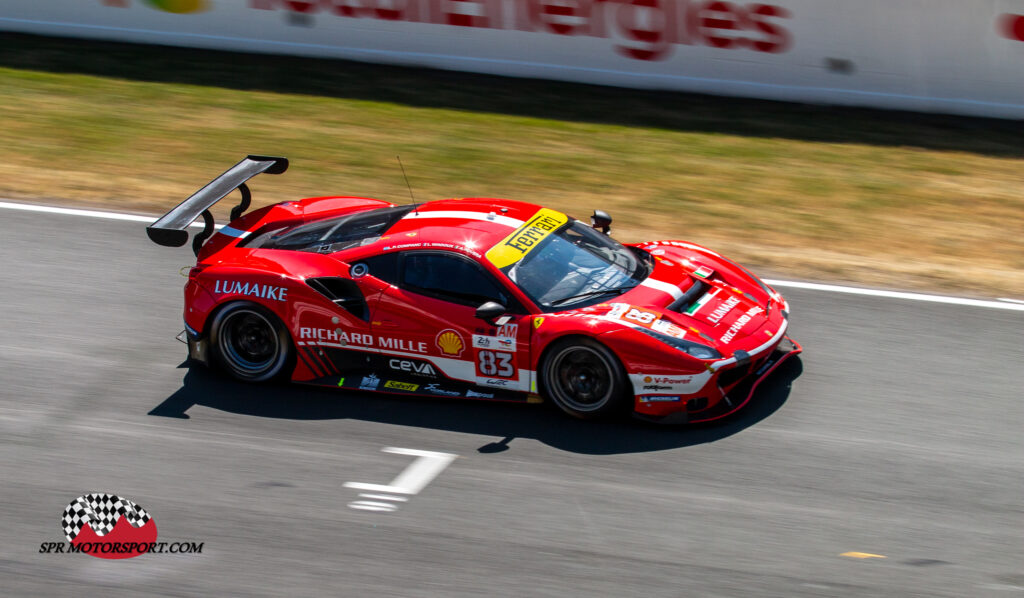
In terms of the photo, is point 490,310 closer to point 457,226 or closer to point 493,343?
point 493,343

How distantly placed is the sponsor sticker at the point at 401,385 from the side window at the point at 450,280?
0.63m

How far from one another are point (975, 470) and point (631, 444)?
203cm

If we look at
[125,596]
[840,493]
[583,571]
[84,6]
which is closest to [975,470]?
[840,493]

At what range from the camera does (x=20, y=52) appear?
15.8 meters

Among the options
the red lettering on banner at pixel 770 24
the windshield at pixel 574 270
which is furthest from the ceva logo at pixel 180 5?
the windshield at pixel 574 270

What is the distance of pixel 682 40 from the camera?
13.8 meters

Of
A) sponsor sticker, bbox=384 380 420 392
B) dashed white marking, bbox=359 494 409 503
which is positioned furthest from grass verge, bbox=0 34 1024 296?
dashed white marking, bbox=359 494 409 503

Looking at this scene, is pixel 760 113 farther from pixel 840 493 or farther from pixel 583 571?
pixel 583 571

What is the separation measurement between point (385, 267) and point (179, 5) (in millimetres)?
9732

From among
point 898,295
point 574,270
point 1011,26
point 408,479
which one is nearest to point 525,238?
point 574,270

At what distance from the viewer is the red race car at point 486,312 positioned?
6.86 m

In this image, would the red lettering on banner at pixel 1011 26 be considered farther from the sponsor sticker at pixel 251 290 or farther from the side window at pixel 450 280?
the sponsor sticker at pixel 251 290

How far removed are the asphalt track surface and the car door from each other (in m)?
0.20

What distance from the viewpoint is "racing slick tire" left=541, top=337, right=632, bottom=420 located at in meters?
6.84
